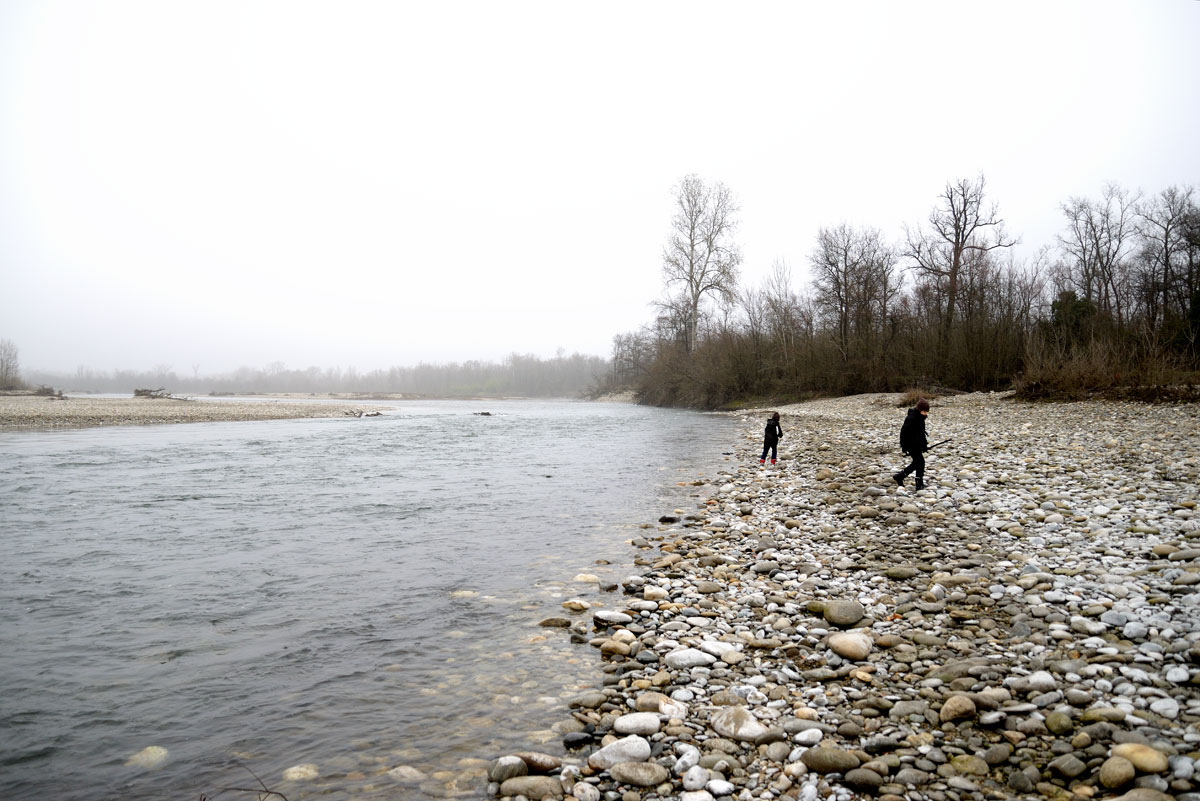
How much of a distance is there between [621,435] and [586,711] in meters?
22.3

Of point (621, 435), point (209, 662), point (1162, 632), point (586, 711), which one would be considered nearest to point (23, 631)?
point (209, 662)

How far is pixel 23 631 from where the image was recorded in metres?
5.79

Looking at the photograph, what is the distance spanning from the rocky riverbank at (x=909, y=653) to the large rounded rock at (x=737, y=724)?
15 mm

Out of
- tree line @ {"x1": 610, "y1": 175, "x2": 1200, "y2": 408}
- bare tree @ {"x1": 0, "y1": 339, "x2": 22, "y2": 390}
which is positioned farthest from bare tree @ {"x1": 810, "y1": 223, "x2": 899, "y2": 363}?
bare tree @ {"x1": 0, "y1": 339, "x2": 22, "y2": 390}

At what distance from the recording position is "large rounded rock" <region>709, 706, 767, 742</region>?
375cm

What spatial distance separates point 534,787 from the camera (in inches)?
134

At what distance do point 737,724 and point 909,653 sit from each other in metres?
1.69

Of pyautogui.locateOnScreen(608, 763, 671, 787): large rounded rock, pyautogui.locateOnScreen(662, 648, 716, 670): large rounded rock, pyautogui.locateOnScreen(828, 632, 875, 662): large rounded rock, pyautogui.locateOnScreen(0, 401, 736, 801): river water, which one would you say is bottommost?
pyautogui.locateOnScreen(0, 401, 736, 801): river water

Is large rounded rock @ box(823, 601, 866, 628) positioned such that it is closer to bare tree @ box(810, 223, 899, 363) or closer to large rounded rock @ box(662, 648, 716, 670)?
large rounded rock @ box(662, 648, 716, 670)

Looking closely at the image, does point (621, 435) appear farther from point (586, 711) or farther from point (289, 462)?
point (586, 711)

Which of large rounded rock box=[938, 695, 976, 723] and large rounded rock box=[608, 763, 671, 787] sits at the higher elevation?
large rounded rock box=[938, 695, 976, 723]

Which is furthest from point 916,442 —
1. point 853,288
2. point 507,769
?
point 853,288

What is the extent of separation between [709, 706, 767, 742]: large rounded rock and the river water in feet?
3.51

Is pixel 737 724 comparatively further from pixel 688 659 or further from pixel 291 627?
pixel 291 627
